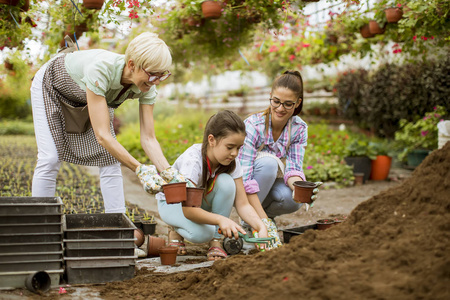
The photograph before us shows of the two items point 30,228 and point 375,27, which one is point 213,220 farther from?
point 375,27

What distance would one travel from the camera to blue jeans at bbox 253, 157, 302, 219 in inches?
127

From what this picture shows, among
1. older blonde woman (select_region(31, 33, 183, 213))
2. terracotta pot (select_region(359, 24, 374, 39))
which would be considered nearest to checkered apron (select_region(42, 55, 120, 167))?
older blonde woman (select_region(31, 33, 183, 213))

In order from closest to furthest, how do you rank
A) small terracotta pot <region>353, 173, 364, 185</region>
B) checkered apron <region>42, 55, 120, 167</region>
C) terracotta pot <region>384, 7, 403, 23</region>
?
checkered apron <region>42, 55, 120, 167</region> → terracotta pot <region>384, 7, 403, 23</region> → small terracotta pot <region>353, 173, 364, 185</region>

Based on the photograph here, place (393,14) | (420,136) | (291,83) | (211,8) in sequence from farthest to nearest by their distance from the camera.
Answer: (420,136) < (393,14) < (211,8) < (291,83)

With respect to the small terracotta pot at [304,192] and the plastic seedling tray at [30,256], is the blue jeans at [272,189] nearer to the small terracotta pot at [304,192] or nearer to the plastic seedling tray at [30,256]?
the small terracotta pot at [304,192]

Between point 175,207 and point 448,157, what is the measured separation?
5.07ft

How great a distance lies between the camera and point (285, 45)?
7.34 metres

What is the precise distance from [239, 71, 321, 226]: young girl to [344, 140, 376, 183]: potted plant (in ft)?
9.71

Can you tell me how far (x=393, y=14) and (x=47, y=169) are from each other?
3.94m

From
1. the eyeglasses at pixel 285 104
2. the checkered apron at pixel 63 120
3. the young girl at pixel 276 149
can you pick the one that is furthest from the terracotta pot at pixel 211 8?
the checkered apron at pixel 63 120

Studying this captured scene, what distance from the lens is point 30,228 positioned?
2.16 meters

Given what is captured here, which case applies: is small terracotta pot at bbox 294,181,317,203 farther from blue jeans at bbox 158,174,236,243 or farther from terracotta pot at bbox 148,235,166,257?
terracotta pot at bbox 148,235,166,257

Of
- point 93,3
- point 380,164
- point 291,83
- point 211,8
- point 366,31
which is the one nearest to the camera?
point 291,83

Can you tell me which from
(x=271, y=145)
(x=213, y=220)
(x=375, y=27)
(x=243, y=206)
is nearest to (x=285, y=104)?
(x=271, y=145)
